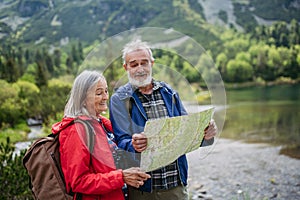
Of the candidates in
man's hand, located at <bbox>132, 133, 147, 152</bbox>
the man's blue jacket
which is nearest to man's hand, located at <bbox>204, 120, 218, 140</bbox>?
the man's blue jacket

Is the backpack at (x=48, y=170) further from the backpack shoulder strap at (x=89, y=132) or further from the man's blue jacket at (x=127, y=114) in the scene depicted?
the man's blue jacket at (x=127, y=114)

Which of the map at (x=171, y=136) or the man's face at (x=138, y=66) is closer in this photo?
the map at (x=171, y=136)

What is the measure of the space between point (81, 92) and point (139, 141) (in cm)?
38

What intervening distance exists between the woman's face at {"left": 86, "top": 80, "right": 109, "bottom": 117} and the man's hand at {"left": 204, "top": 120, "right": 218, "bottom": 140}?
1.90 ft

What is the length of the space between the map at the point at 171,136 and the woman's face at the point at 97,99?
0.29 m

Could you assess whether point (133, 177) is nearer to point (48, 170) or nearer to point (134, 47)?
point (48, 170)

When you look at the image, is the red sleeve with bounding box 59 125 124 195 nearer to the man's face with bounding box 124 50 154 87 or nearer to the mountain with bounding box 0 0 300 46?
the man's face with bounding box 124 50 154 87

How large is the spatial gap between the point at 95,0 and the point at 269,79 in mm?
81979

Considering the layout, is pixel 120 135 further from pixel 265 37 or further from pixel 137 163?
pixel 265 37

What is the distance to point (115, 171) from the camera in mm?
1844

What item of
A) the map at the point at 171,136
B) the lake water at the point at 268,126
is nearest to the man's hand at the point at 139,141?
the map at the point at 171,136

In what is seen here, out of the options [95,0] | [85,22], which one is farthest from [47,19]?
[95,0]

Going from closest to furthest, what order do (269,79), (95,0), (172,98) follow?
(172,98) < (269,79) < (95,0)

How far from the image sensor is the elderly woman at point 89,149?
1.79 m
